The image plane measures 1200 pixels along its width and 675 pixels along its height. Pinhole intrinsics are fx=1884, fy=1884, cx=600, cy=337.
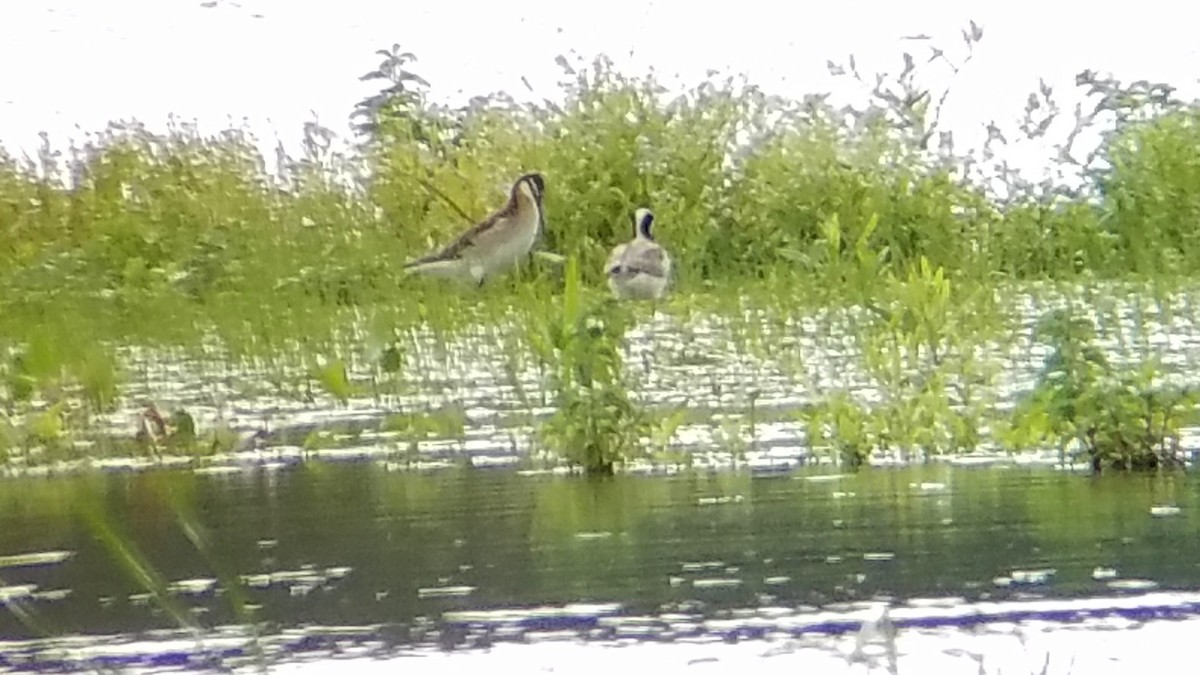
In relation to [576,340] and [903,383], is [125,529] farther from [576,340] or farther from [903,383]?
[903,383]

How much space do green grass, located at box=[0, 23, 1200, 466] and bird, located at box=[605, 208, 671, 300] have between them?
0.01m

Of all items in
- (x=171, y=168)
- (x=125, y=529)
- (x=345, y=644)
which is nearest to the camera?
(x=345, y=644)

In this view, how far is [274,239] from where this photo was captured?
1954 millimetres

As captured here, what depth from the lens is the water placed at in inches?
63.1

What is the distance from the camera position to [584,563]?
172cm

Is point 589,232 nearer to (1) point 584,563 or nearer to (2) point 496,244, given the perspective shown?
(2) point 496,244

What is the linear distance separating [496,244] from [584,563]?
38 cm

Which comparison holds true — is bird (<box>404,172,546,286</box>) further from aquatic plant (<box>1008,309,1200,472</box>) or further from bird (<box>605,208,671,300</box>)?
aquatic plant (<box>1008,309,1200,472</box>)

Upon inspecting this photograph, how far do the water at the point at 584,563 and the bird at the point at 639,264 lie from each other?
20 cm

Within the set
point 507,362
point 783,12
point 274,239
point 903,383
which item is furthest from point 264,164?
point 903,383

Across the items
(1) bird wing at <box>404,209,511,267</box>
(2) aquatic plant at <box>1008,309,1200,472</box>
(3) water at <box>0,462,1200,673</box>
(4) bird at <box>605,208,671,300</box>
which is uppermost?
(1) bird wing at <box>404,209,511,267</box>

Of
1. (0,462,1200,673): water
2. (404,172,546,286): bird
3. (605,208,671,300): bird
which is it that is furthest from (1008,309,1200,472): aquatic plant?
(404,172,546,286): bird

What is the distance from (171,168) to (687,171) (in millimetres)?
528

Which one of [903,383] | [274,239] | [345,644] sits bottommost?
[345,644]
